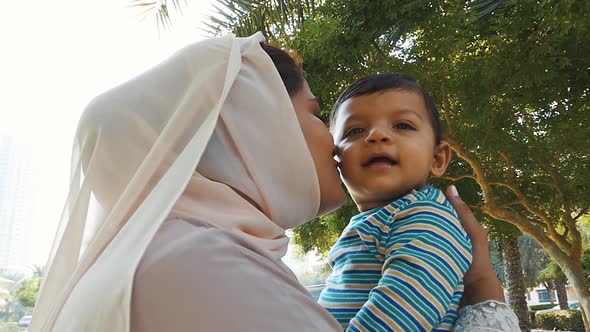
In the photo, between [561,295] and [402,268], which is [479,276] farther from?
[561,295]

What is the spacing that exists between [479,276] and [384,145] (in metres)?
0.44

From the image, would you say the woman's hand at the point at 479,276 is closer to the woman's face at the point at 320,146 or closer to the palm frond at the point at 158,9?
the woman's face at the point at 320,146

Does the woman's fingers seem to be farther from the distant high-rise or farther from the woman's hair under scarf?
the distant high-rise

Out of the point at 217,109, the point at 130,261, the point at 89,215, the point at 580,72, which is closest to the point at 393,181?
the point at 217,109

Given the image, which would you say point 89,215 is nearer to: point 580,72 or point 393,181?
point 393,181

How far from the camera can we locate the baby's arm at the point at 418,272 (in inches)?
50.9

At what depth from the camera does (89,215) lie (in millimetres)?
1435

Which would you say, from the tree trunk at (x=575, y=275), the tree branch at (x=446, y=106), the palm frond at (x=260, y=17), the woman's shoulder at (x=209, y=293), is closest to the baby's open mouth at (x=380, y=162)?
the woman's shoulder at (x=209, y=293)

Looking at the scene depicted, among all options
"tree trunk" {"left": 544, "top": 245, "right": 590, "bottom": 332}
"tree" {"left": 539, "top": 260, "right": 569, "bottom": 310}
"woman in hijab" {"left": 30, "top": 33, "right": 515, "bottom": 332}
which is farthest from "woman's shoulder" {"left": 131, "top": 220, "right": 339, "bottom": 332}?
"tree" {"left": 539, "top": 260, "right": 569, "bottom": 310}

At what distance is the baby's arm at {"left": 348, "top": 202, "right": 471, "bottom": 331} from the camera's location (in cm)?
129

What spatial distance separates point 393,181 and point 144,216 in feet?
2.86

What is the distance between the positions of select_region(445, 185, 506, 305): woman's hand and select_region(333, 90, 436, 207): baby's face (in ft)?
0.70

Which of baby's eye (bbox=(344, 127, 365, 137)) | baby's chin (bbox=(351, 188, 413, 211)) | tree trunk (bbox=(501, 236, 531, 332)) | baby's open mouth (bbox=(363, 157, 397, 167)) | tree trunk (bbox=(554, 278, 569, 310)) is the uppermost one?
baby's eye (bbox=(344, 127, 365, 137))

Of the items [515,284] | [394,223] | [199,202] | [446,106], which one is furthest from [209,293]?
[515,284]
